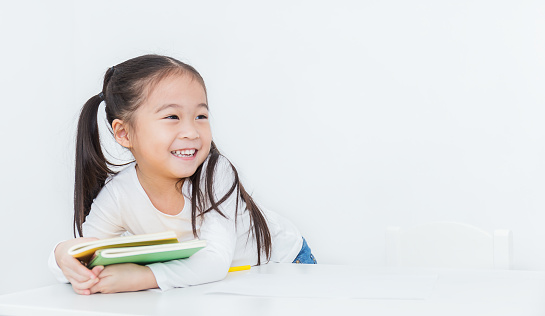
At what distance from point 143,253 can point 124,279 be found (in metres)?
0.05

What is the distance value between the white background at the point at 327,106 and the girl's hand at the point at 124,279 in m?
1.10

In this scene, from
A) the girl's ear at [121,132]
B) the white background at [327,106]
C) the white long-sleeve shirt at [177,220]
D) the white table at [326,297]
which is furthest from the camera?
the white background at [327,106]

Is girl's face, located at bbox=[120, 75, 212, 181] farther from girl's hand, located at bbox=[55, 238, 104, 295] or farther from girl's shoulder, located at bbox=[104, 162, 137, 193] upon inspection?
girl's hand, located at bbox=[55, 238, 104, 295]

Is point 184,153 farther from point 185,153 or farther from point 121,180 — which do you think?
point 121,180

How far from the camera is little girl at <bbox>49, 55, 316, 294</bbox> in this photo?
1.07 metres

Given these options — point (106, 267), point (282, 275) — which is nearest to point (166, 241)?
point (106, 267)

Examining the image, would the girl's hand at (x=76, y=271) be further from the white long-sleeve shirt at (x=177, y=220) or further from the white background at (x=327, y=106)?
the white background at (x=327, y=106)

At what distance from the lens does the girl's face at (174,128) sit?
1062 mm

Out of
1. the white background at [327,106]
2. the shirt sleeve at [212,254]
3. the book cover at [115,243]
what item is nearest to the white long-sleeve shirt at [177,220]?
the shirt sleeve at [212,254]

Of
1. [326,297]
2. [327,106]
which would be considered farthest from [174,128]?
[327,106]

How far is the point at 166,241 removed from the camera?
2.90 ft

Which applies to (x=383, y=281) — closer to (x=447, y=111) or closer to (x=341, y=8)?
(x=447, y=111)

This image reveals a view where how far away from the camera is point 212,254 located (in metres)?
0.97

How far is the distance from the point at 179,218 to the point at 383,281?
1.32ft
